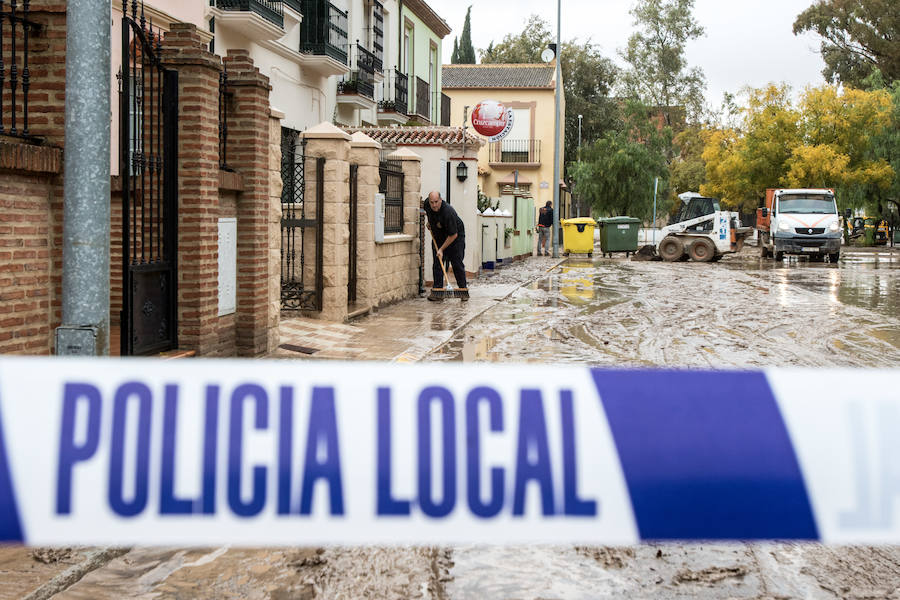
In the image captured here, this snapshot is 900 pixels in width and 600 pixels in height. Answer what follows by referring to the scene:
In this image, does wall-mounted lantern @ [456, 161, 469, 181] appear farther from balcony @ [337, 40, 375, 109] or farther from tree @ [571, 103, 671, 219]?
tree @ [571, 103, 671, 219]

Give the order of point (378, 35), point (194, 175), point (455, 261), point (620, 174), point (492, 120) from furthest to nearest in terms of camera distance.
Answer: point (620, 174)
point (492, 120)
point (378, 35)
point (455, 261)
point (194, 175)

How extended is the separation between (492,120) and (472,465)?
1028 inches

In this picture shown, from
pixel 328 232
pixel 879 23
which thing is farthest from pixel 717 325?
pixel 879 23

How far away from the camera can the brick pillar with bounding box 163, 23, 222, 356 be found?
8.84m

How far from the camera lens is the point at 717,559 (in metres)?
4.65

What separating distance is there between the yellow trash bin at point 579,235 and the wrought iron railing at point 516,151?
633 inches

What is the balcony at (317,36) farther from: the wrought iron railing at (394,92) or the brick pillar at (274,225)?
the brick pillar at (274,225)

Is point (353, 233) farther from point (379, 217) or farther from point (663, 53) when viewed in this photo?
point (663, 53)

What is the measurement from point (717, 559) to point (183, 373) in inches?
119

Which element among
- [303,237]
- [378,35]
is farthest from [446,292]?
[378,35]

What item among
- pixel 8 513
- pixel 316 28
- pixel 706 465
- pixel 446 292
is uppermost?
pixel 316 28

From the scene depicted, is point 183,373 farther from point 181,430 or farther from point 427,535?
point 427,535

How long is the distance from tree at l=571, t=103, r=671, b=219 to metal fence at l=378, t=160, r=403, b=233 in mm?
34998

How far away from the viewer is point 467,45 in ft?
210
